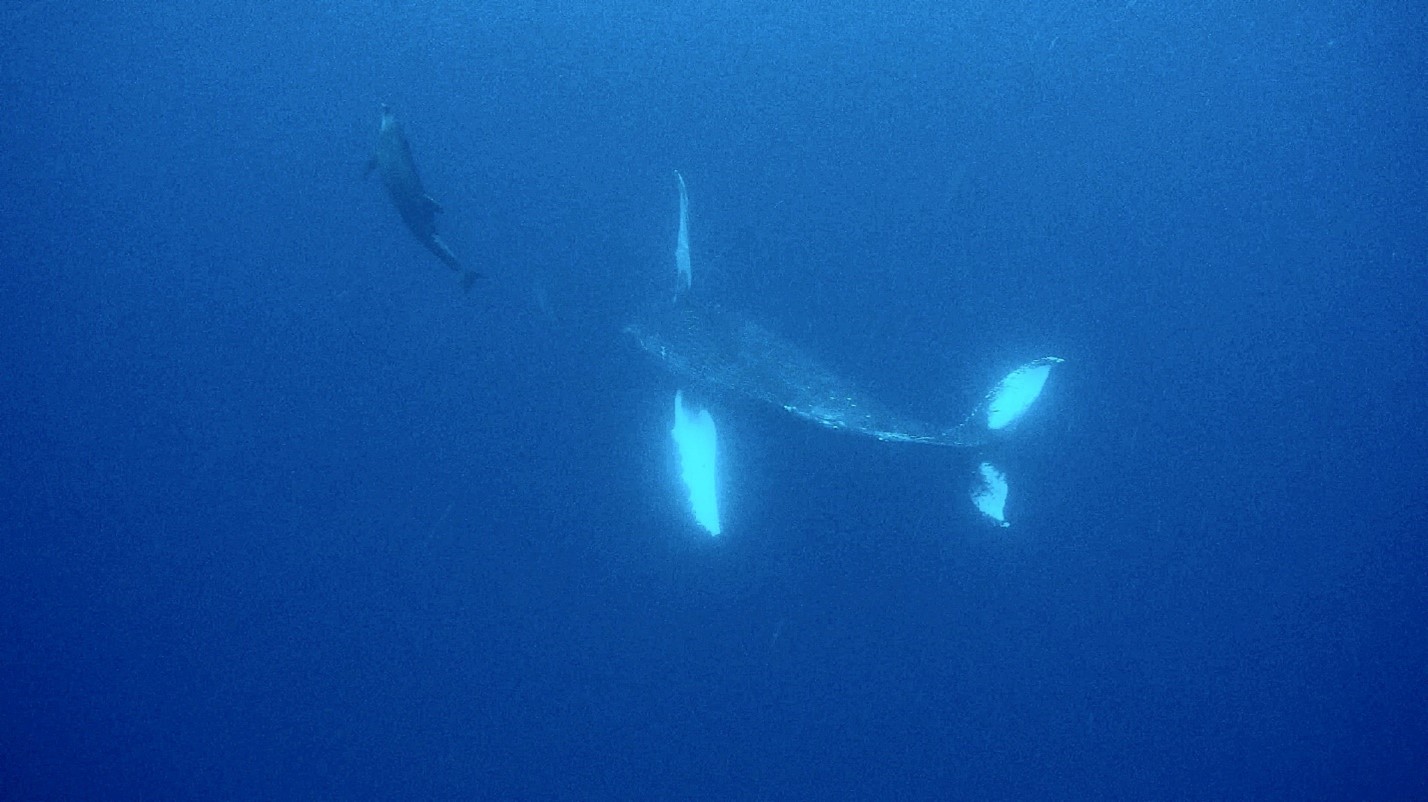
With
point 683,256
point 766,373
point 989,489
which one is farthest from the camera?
point 683,256

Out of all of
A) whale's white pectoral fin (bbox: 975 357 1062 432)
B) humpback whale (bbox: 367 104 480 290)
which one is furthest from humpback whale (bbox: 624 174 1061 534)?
humpback whale (bbox: 367 104 480 290)

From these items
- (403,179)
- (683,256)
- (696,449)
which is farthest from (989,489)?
(403,179)

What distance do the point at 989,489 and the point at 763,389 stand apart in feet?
9.07

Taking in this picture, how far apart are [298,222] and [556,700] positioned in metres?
7.65

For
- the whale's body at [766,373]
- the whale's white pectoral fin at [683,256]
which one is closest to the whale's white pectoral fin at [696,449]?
the whale's body at [766,373]

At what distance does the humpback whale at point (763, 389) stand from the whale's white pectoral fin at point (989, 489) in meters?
0.01

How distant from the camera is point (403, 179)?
625cm

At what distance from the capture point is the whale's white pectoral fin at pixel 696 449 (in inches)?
321

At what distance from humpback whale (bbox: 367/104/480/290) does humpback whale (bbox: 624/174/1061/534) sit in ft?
8.52

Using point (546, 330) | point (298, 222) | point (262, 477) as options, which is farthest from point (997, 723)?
point (298, 222)

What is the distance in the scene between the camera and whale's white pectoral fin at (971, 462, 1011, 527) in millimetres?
7754

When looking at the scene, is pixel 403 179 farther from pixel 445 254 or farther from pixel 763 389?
pixel 763 389

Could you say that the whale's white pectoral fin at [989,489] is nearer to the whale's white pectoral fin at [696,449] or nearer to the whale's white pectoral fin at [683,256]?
the whale's white pectoral fin at [696,449]

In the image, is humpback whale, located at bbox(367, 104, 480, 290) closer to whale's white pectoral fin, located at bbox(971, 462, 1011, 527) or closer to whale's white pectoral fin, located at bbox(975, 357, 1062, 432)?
whale's white pectoral fin, located at bbox(975, 357, 1062, 432)
